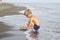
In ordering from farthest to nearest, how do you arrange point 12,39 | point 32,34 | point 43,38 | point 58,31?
1. point 58,31
2. point 32,34
3. point 43,38
4. point 12,39

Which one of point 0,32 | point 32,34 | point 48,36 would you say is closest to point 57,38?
point 48,36

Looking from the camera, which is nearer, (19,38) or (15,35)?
(19,38)

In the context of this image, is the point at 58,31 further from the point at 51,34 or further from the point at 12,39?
the point at 12,39

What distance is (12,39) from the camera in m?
11.8

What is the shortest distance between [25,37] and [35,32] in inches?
65.5

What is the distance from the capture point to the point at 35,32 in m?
13.9

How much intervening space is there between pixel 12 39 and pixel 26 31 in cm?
238

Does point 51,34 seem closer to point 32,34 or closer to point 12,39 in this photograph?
point 32,34

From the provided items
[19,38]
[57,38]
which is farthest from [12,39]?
[57,38]

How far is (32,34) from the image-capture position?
525 inches

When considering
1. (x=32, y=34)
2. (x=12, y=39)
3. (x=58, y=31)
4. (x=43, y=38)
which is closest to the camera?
(x=12, y=39)

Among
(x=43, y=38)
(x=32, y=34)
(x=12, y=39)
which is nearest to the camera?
(x=12, y=39)

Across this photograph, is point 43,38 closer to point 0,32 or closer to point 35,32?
point 35,32

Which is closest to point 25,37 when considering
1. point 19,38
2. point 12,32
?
point 19,38
